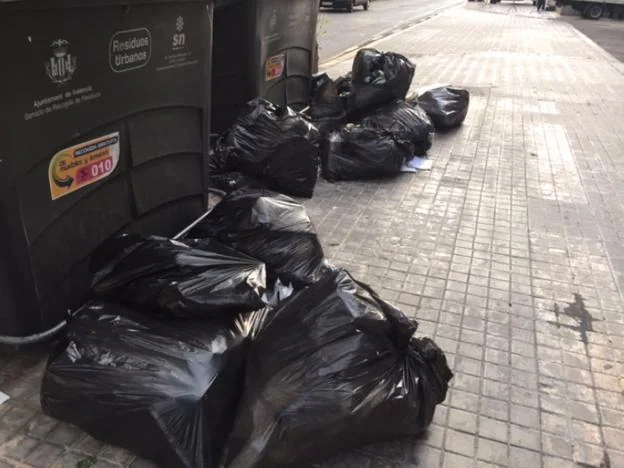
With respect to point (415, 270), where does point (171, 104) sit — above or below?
above

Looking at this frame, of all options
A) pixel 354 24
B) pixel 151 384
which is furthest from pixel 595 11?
pixel 151 384

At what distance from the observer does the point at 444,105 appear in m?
6.39

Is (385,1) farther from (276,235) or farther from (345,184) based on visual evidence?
(276,235)

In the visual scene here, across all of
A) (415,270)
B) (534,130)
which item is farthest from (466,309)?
(534,130)

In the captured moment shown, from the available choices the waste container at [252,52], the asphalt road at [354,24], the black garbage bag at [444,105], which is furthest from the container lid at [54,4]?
the asphalt road at [354,24]

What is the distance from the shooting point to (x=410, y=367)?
2037 millimetres

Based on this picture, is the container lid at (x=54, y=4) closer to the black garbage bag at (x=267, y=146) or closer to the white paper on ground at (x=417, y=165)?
the black garbage bag at (x=267, y=146)

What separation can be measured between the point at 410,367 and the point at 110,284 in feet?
4.04

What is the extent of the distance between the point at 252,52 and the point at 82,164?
239cm

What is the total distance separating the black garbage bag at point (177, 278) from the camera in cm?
212

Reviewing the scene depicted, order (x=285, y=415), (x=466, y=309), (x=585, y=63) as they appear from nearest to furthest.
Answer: (x=285, y=415)
(x=466, y=309)
(x=585, y=63)

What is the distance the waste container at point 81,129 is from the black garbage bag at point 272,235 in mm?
372

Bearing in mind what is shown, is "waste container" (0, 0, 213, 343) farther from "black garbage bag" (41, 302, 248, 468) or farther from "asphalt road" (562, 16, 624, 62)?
"asphalt road" (562, 16, 624, 62)

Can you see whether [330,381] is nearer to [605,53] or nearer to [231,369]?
[231,369]
